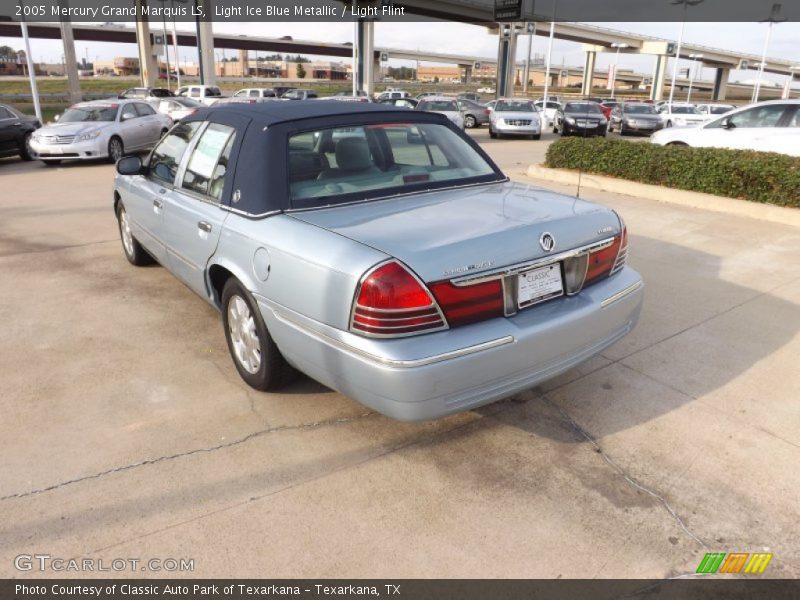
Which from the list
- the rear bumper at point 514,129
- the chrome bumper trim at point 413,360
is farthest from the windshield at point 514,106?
the chrome bumper trim at point 413,360

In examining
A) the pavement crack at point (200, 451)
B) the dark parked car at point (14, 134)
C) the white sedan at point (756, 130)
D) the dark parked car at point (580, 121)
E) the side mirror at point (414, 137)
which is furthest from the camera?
the dark parked car at point (580, 121)

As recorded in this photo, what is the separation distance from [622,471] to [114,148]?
15.0 metres

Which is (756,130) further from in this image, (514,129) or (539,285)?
(514,129)

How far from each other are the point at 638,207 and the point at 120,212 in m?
7.02

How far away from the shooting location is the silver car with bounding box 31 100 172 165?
14141mm

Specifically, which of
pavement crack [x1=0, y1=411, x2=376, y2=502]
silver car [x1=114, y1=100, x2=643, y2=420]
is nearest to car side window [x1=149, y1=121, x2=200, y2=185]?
silver car [x1=114, y1=100, x2=643, y2=420]

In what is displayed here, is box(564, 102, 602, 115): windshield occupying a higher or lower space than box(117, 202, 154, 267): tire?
higher

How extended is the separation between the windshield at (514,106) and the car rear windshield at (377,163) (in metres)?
20.2

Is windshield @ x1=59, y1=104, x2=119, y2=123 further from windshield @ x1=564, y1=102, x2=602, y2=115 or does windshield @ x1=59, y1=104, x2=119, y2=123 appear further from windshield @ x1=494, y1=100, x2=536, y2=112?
windshield @ x1=564, y1=102, x2=602, y2=115

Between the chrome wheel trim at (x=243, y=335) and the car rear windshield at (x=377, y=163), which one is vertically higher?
the car rear windshield at (x=377, y=163)

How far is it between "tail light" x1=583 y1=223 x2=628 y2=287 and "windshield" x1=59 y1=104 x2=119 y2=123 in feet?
48.6

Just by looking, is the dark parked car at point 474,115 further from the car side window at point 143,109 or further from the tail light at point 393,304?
the tail light at point 393,304

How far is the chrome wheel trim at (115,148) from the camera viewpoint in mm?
14854
